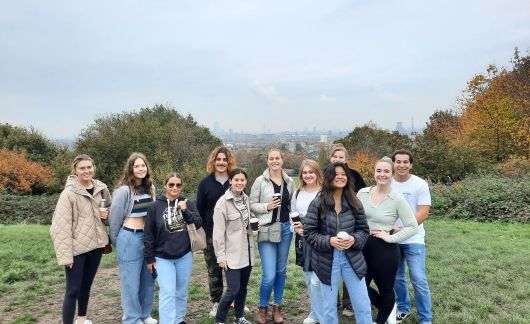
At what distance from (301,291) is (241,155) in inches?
1039

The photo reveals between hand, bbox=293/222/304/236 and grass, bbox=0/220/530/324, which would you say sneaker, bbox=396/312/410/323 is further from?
hand, bbox=293/222/304/236

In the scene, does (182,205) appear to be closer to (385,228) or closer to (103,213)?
(103,213)

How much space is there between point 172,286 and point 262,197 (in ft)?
4.52

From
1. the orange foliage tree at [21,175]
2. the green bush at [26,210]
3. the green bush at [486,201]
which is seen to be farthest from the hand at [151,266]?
the orange foliage tree at [21,175]

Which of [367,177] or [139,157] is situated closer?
[139,157]

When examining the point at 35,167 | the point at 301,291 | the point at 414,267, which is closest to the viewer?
the point at 414,267

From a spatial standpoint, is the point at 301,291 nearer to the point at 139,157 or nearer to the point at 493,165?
the point at 139,157

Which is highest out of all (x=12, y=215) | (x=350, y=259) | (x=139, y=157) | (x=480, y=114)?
(x=480, y=114)

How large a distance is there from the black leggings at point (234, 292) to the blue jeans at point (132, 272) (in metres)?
0.91

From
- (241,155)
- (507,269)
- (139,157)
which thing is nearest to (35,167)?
(241,155)

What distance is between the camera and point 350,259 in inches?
143

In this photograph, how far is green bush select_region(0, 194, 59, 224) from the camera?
18656 mm

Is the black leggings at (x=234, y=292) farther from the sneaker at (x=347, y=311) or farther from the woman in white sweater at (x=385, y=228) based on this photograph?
the woman in white sweater at (x=385, y=228)

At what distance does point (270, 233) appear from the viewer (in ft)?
14.4
